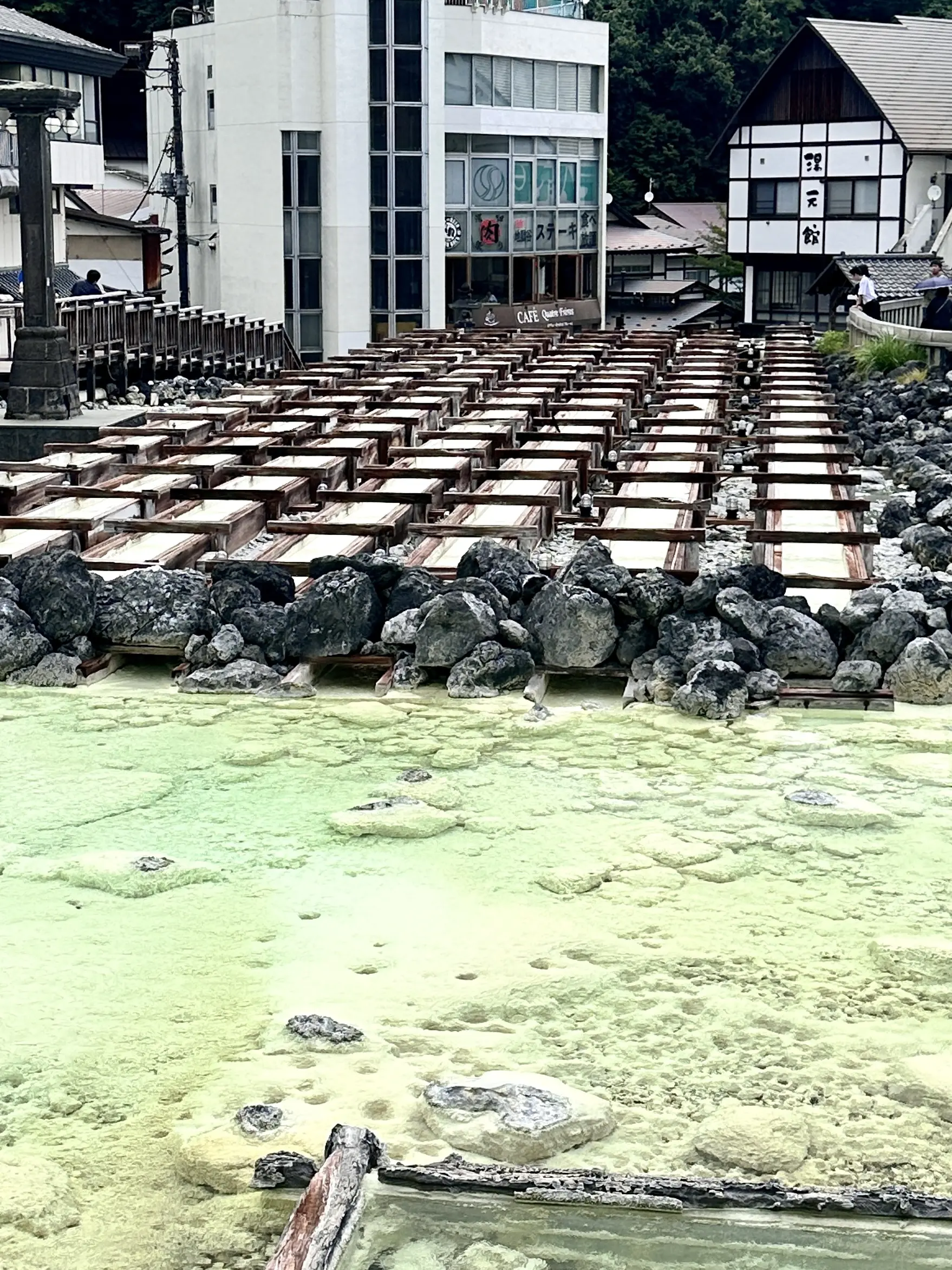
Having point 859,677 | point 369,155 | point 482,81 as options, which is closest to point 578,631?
point 859,677

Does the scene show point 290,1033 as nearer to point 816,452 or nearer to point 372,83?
point 816,452

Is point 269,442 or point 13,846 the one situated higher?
point 269,442

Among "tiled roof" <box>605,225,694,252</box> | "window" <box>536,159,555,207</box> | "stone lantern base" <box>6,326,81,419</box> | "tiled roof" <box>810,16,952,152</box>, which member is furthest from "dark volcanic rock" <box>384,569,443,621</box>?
"tiled roof" <box>605,225,694,252</box>

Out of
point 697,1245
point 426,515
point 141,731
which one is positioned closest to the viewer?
point 697,1245

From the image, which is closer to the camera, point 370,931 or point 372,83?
point 370,931

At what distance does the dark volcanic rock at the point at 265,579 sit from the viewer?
8711mm

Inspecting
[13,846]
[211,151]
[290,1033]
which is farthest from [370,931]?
[211,151]

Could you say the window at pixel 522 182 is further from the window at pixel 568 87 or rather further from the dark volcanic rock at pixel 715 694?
the dark volcanic rock at pixel 715 694

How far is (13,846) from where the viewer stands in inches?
233

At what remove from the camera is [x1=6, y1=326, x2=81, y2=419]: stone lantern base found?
1577 centimetres

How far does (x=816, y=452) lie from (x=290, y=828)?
29.7 feet

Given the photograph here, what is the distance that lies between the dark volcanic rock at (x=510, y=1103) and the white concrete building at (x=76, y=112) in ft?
83.3

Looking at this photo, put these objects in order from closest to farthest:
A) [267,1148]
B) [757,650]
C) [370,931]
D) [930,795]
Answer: [267,1148]
[370,931]
[930,795]
[757,650]

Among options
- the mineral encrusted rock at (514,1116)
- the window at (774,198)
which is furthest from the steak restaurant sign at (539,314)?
the mineral encrusted rock at (514,1116)
